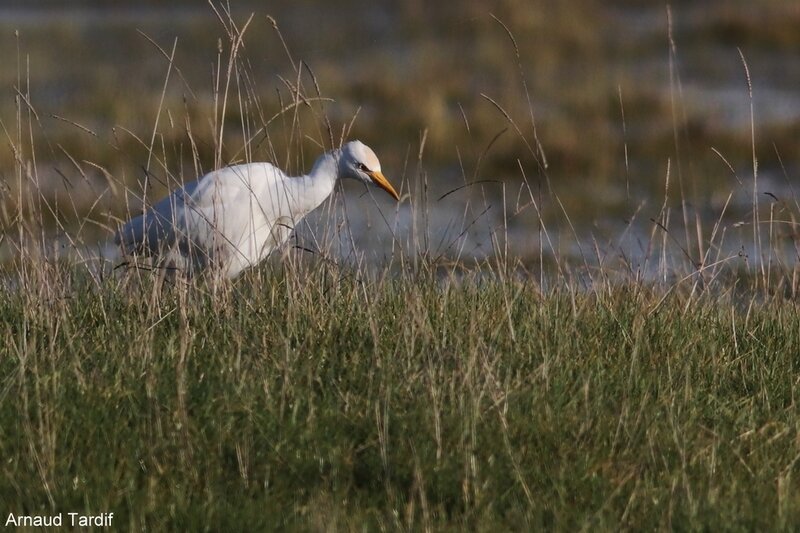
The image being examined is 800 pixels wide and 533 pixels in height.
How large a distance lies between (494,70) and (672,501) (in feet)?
38.7

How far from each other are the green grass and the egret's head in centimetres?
138

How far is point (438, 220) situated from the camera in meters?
9.63

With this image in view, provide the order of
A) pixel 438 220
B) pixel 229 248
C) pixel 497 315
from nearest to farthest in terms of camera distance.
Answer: pixel 497 315 < pixel 229 248 < pixel 438 220

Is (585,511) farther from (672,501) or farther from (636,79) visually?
(636,79)

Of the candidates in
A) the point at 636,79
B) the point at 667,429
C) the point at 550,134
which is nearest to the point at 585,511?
the point at 667,429

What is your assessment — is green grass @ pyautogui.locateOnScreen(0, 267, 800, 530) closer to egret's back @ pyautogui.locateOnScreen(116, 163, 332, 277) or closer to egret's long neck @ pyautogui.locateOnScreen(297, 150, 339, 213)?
egret's back @ pyautogui.locateOnScreen(116, 163, 332, 277)

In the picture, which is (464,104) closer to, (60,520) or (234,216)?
(234,216)

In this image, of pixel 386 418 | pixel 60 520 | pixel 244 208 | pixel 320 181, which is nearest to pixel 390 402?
pixel 386 418

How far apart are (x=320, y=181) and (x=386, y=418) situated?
236cm

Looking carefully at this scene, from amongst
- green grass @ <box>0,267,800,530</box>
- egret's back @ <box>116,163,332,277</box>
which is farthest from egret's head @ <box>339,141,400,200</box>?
green grass @ <box>0,267,800,530</box>

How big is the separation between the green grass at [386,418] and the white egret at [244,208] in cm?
96

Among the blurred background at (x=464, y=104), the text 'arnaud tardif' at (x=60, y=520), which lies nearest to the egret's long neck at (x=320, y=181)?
the blurred background at (x=464, y=104)

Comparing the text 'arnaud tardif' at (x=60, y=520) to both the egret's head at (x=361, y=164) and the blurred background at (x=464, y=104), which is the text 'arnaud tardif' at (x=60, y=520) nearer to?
the egret's head at (x=361, y=164)

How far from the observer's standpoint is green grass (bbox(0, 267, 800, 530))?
3.33 metres
